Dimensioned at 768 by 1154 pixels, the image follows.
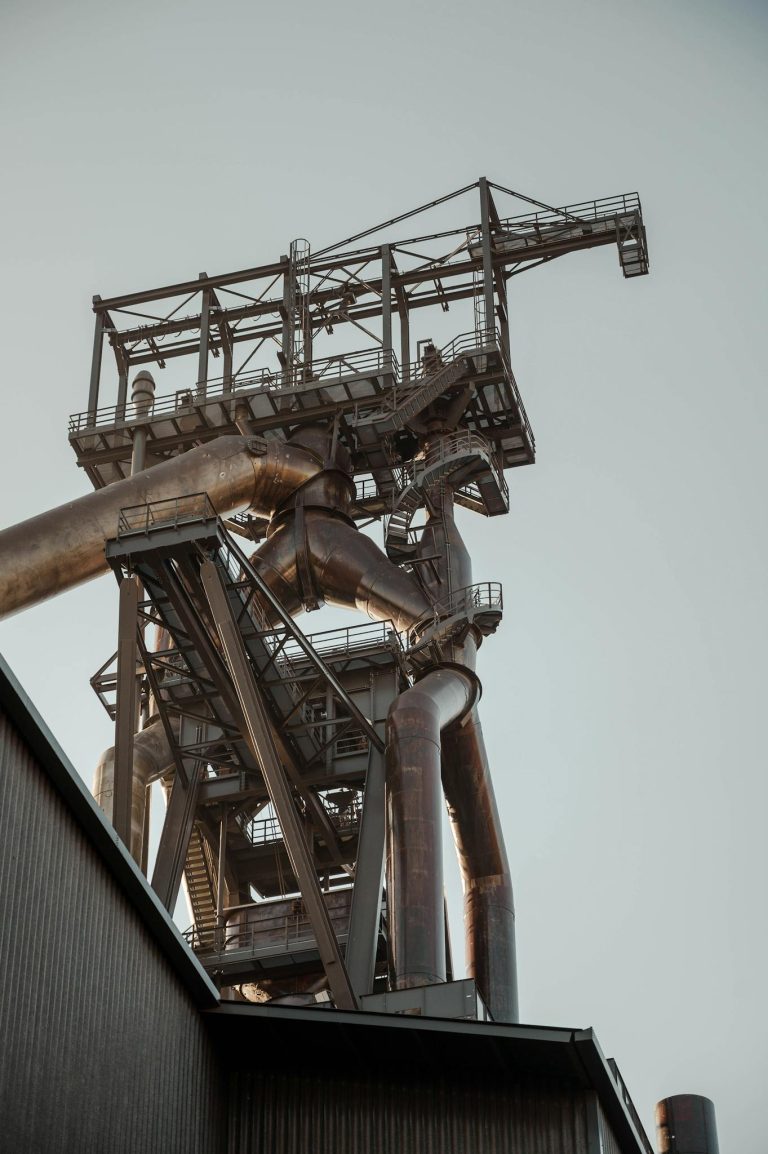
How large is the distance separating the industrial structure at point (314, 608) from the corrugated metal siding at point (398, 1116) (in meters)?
1.37

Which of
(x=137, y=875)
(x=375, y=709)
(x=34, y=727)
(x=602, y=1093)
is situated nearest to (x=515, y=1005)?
(x=375, y=709)

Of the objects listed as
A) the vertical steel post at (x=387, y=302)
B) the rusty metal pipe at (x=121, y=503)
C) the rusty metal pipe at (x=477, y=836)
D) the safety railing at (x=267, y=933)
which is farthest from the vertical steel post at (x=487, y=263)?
the safety railing at (x=267, y=933)

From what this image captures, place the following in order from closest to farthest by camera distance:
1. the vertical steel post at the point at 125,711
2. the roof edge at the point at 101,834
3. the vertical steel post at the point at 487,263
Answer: the roof edge at the point at 101,834 < the vertical steel post at the point at 125,711 < the vertical steel post at the point at 487,263

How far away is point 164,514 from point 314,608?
3.86 meters

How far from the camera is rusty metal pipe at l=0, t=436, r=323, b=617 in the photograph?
27.2 m

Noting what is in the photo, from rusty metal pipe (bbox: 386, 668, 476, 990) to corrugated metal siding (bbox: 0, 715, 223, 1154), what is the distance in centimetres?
737

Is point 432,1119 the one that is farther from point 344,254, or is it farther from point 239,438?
point 344,254

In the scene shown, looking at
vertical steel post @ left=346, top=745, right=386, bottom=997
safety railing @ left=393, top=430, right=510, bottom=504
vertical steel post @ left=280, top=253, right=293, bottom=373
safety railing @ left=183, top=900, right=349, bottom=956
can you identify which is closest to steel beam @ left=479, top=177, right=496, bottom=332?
safety railing @ left=393, top=430, right=510, bottom=504

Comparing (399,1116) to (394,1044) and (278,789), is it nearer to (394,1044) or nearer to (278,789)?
(394,1044)

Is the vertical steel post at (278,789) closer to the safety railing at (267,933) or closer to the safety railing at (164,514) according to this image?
the safety railing at (164,514)

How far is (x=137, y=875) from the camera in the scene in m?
17.4

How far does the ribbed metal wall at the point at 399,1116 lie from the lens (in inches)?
756

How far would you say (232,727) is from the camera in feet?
93.2

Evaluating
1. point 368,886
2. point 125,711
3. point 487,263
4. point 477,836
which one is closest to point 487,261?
point 487,263
